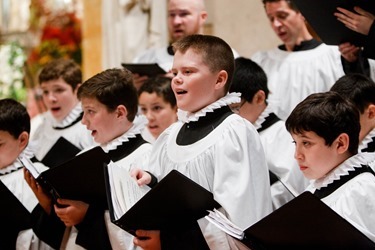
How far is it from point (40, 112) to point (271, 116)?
12.9ft

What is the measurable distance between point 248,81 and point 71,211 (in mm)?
1225

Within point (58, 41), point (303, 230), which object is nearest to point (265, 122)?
point (303, 230)

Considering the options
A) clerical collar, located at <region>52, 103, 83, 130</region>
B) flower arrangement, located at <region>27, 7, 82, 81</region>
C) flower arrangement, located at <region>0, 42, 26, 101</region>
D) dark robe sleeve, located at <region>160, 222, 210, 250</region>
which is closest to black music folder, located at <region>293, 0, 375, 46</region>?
dark robe sleeve, located at <region>160, 222, 210, 250</region>

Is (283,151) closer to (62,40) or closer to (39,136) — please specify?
(39,136)

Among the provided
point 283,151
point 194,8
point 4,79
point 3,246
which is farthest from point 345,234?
point 4,79

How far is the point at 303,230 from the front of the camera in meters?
2.83

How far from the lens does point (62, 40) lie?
9148mm

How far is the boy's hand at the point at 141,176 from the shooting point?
345 centimetres

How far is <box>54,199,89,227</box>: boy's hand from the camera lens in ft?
12.3

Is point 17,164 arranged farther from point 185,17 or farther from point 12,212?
point 185,17

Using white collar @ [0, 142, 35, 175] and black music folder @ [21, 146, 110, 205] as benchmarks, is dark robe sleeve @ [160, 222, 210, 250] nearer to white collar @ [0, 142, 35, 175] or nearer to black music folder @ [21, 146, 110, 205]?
black music folder @ [21, 146, 110, 205]

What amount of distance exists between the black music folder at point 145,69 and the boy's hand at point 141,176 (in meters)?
1.59

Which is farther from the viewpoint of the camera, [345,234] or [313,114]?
[313,114]

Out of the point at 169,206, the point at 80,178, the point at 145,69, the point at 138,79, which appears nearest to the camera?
the point at 169,206
